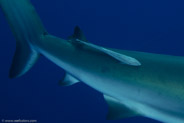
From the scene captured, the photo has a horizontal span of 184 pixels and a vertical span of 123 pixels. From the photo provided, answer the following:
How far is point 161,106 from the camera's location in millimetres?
1076

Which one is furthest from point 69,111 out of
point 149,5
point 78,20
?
point 149,5

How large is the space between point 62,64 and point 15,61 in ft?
1.56

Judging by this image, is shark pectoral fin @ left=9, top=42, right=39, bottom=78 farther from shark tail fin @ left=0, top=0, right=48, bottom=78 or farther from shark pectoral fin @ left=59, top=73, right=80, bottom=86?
shark pectoral fin @ left=59, top=73, right=80, bottom=86

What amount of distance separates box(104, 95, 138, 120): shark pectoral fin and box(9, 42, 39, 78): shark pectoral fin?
0.65 m

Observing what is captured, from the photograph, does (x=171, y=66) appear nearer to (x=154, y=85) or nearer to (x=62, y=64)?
(x=154, y=85)

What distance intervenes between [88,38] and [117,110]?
728 cm

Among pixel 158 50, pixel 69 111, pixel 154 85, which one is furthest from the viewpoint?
pixel 158 50

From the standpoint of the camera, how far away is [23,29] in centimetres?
165

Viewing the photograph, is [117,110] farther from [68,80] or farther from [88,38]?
[88,38]

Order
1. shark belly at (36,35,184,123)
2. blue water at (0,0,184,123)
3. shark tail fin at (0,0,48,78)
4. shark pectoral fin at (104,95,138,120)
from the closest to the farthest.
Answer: shark belly at (36,35,184,123) < shark pectoral fin at (104,95,138,120) < shark tail fin at (0,0,48,78) < blue water at (0,0,184,123)

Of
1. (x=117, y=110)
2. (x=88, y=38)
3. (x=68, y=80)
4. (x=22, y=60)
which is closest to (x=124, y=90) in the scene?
(x=117, y=110)

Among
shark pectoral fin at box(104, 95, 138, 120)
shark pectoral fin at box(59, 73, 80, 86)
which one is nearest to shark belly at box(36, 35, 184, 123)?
shark pectoral fin at box(104, 95, 138, 120)

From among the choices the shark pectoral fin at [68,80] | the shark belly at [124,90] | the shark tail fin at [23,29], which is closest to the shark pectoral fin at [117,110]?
the shark belly at [124,90]

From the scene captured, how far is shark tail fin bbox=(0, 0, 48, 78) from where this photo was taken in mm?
1566
